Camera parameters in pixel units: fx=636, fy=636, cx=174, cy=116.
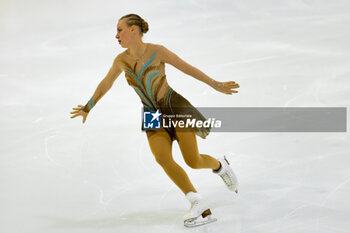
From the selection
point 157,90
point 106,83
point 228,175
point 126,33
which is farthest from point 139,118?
point 126,33

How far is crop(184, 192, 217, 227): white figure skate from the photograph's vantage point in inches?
176

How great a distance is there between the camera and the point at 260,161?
5523 millimetres

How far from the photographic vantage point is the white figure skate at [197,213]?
4480 mm

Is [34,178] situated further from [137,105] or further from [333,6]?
[333,6]

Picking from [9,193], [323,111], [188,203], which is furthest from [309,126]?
→ [9,193]

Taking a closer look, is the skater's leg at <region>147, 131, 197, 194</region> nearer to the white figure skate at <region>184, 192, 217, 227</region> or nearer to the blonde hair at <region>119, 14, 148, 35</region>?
the white figure skate at <region>184, 192, 217, 227</region>

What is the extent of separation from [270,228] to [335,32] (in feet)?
14.7

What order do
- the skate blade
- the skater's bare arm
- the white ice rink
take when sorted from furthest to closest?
the white ice rink
the skater's bare arm
the skate blade

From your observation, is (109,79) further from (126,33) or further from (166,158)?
(166,158)

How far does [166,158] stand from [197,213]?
445 mm

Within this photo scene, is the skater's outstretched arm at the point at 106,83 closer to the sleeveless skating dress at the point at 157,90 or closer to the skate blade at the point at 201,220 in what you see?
the sleeveless skating dress at the point at 157,90

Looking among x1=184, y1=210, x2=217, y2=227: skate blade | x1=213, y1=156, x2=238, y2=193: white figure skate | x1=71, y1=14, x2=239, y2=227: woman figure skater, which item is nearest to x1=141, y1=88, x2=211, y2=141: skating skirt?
x1=71, y1=14, x2=239, y2=227: woman figure skater

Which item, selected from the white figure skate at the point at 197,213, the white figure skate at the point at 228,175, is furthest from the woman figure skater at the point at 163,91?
the white figure skate at the point at 228,175

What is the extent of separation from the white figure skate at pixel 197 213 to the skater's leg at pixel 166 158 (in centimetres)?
7
